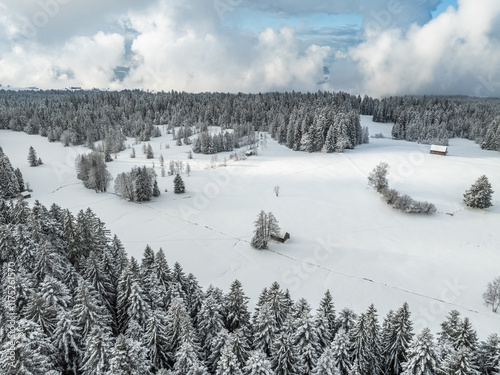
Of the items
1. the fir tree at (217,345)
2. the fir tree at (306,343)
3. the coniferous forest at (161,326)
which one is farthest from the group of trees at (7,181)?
the fir tree at (306,343)

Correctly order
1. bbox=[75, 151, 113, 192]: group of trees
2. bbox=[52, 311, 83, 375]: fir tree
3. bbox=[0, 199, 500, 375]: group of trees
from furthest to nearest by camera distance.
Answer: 1. bbox=[75, 151, 113, 192]: group of trees
2. bbox=[52, 311, 83, 375]: fir tree
3. bbox=[0, 199, 500, 375]: group of trees

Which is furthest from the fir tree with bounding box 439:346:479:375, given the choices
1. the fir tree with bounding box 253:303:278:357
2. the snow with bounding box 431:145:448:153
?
the snow with bounding box 431:145:448:153

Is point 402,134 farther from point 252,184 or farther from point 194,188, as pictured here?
point 194,188

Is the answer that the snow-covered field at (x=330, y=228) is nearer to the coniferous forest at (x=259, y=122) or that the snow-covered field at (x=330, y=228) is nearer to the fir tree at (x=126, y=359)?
the fir tree at (x=126, y=359)

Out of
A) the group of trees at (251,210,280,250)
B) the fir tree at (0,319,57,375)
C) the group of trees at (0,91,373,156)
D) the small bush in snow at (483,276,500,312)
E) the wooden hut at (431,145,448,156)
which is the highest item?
the group of trees at (0,91,373,156)

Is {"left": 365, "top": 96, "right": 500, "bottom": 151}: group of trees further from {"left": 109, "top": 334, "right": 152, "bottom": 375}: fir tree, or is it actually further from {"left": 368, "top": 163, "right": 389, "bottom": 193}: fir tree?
{"left": 109, "top": 334, "right": 152, "bottom": 375}: fir tree

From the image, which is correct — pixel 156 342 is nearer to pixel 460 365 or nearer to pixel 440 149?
pixel 460 365
